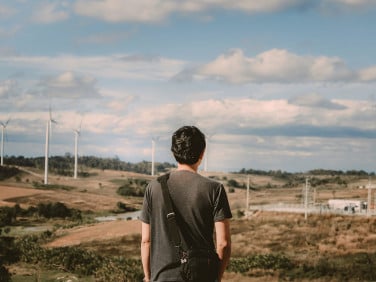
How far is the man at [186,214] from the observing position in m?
4.51

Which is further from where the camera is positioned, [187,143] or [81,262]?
[81,262]

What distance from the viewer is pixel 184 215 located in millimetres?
4566

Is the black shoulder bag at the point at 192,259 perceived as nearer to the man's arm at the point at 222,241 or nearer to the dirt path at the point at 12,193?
the man's arm at the point at 222,241

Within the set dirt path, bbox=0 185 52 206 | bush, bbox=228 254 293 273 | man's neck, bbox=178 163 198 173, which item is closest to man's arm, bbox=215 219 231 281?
man's neck, bbox=178 163 198 173

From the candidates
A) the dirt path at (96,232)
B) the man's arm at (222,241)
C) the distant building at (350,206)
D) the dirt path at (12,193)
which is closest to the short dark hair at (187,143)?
the man's arm at (222,241)

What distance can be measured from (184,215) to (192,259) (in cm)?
37

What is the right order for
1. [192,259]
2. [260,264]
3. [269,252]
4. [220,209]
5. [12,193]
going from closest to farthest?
1. [192,259]
2. [220,209]
3. [260,264]
4. [269,252]
5. [12,193]

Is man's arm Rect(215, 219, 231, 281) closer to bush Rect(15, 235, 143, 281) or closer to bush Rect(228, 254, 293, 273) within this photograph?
bush Rect(15, 235, 143, 281)

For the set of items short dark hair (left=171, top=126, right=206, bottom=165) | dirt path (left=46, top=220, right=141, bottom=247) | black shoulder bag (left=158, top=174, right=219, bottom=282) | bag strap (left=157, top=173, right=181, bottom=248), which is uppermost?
short dark hair (left=171, top=126, right=206, bottom=165)

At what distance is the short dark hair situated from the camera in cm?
462

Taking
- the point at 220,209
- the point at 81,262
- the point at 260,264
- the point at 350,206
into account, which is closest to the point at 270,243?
the point at 260,264

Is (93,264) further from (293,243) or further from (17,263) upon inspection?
(293,243)

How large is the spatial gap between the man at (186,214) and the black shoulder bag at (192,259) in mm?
51

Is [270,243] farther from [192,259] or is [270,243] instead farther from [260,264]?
[192,259]
